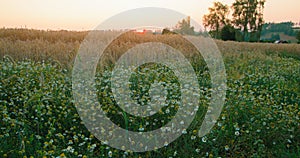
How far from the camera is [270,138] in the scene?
12.6 feet

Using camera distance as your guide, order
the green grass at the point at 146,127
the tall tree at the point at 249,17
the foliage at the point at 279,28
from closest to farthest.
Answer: the green grass at the point at 146,127 < the tall tree at the point at 249,17 < the foliage at the point at 279,28

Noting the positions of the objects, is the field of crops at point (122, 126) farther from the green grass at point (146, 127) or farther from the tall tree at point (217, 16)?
the tall tree at point (217, 16)

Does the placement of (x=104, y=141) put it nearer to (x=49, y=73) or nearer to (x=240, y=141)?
(x=240, y=141)

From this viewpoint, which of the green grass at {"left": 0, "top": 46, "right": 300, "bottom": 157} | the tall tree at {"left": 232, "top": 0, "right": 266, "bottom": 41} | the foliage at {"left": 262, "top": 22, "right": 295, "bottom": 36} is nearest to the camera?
the green grass at {"left": 0, "top": 46, "right": 300, "bottom": 157}

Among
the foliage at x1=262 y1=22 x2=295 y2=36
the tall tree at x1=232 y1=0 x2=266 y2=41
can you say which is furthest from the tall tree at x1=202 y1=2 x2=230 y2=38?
the foliage at x1=262 y1=22 x2=295 y2=36

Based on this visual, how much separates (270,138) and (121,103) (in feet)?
6.79

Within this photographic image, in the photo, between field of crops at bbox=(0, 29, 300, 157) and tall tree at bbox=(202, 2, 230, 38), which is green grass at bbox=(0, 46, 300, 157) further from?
tall tree at bbox=(202, 2, 230, 38)

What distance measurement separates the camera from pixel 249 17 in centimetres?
4944

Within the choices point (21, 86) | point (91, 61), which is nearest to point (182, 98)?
point (21, 86)

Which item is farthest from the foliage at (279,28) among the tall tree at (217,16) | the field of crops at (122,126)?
the field of crops at (122,126)

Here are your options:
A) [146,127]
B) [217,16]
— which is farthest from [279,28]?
[146,127]

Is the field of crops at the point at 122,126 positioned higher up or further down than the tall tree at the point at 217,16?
further down

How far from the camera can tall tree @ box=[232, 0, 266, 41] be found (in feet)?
162

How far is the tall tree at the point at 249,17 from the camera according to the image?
49.2 metres
